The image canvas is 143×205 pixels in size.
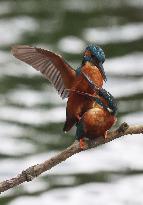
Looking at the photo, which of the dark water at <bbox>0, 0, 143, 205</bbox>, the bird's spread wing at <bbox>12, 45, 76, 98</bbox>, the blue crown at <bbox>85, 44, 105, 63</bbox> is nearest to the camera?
the blue crown at <bbox>85, 44, 105, 63</bbox>

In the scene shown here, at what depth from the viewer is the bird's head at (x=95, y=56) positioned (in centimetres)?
189

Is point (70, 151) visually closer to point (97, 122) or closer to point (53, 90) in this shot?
point (97, 122)

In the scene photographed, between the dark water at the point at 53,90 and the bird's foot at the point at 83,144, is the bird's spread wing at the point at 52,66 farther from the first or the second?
the dark water at the point at 53,90

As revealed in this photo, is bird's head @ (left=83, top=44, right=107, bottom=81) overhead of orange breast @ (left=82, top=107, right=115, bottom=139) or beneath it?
overhead

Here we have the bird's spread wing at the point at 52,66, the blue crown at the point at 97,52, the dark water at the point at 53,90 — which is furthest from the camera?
the dark water at the point at 53,90

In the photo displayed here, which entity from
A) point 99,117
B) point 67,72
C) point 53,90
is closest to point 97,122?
point 99,117

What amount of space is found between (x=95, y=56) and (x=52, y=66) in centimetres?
17

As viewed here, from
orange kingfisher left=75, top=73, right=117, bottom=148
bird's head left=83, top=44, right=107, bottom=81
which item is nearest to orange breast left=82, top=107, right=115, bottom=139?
orange kingfisher left=75, top=73, right=117, bottom=148

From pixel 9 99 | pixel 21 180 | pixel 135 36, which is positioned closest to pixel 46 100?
pixel 9 99

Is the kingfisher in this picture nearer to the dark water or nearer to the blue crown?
the blue crown

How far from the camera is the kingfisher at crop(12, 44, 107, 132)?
1920mm

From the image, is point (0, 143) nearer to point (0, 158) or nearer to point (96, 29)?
point (0, 158)

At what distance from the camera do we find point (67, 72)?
2014mm

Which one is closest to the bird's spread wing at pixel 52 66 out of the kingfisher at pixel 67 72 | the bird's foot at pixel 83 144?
the kingfisher at pixel 67 72
